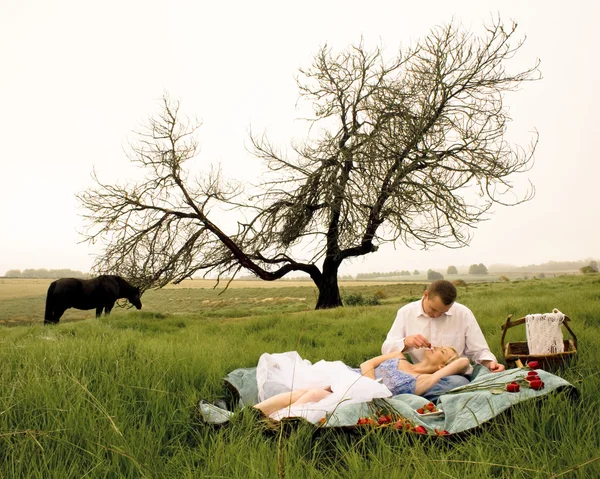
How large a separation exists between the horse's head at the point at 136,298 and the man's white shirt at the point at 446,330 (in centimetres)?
1195

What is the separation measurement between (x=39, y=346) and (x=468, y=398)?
4745 mm

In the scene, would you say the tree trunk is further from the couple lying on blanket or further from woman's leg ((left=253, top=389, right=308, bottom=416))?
woman's leg ((left=253, top=389, right=308, bottom=416))

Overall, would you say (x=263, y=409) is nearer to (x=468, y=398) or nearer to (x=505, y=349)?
(x=468, y=398)

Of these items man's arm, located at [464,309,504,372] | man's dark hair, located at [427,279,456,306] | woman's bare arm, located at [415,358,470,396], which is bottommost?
woman's bare arm, located at [415,358,470,396]

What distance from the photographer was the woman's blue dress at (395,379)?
182 inches

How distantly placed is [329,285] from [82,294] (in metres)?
8.26

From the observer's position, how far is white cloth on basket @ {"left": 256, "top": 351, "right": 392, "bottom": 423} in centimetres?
372

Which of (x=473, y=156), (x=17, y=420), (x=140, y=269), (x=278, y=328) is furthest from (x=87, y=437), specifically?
(x=473, y=156)

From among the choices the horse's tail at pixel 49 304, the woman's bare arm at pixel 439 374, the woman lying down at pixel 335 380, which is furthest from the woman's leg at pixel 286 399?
the horse's tail at pixel 49 304

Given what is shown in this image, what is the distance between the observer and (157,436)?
3520mm

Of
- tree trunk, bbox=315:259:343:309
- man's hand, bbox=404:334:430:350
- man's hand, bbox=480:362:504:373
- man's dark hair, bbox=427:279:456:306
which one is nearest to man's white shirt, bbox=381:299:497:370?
man's hand, bbox=480:362:504:373

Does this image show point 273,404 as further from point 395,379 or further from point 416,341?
point 416,341

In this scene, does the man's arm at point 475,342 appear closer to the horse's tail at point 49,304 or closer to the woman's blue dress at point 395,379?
the woman's blue dress at point 395,379

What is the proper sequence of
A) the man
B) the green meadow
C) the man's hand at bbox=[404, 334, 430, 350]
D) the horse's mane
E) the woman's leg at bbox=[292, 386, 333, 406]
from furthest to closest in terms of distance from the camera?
the horse's mane → the man → the man's hand at bbox=[404, 334, 430, 350] → the woman's leg at bbox=[292, 386, 333, 406] → the green meadow
